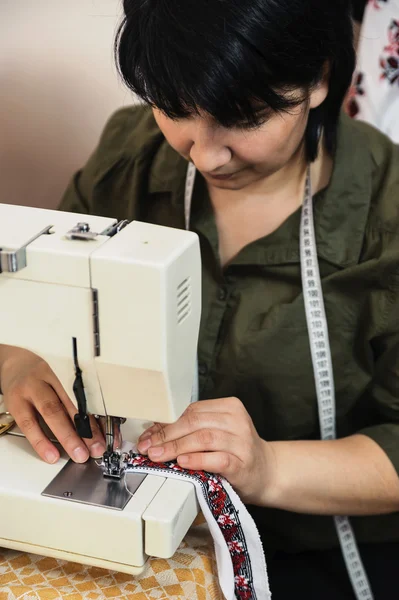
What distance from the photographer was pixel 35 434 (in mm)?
1132

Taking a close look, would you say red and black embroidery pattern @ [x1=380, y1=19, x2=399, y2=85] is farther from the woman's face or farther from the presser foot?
the presser foot

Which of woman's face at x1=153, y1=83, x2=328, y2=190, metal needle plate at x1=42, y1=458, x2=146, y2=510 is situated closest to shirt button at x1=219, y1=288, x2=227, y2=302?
woman's face at x1=153, y1=83, x2=328, y2=190

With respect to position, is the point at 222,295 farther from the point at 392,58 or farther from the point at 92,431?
the point at 392,58

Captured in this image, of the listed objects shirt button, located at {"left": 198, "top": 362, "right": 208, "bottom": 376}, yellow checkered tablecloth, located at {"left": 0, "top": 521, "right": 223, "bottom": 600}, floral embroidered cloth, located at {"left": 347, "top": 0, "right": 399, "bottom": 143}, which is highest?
floral embroidered cloth, located at {"left": 347, "top": 0, "right": 399, "bottom": 143}

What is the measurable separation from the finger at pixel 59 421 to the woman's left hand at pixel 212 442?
9cm

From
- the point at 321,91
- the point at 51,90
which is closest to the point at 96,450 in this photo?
the point at 321,91

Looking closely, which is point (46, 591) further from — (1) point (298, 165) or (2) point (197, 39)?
(1) point (298, 165)

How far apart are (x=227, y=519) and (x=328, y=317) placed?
0.49 m

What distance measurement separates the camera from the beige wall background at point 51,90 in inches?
71.1

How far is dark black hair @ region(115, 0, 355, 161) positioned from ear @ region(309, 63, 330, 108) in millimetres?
60

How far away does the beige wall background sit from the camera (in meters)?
1.81

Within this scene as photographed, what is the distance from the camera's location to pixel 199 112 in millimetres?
1114

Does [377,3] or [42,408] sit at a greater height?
[377,3]

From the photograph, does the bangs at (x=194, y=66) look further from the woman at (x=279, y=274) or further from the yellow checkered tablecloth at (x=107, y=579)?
the yellow checkered tablecloth at (x=107, y=579)
